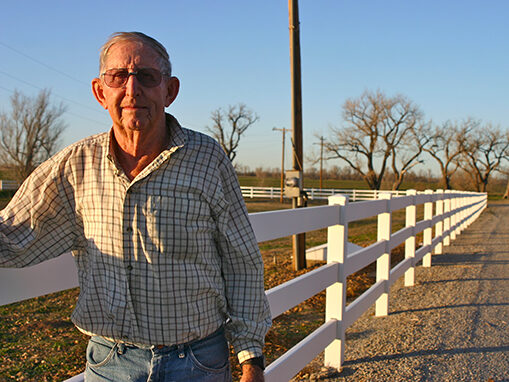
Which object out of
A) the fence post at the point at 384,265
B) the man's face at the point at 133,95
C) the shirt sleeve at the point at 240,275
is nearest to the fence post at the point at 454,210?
the fence post at the point at 384,265

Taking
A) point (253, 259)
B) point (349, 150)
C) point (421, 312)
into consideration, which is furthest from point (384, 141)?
point (253, 259)

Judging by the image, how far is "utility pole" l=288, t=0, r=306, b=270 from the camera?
8.98m

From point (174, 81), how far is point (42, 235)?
678mm

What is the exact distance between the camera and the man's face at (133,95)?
154 cm

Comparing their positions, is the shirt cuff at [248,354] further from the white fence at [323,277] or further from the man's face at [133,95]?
the man's face at [133,95]

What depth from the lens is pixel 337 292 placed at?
388 cm

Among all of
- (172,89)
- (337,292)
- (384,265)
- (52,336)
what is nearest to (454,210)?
(384,265)

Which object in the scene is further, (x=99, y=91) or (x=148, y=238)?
(x=99, y=91)

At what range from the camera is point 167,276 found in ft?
4.90

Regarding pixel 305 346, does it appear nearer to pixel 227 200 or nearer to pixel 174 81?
pixel 227 200

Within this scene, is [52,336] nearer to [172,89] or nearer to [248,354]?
[248,354]

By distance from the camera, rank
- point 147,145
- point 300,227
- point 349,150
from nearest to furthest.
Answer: point 147,145 < point 300,227 < point 349,150

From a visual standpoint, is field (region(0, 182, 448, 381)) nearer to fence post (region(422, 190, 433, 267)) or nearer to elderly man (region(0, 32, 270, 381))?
fence post (region(422, 190, 433, 267))

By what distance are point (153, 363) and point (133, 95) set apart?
0.85m
